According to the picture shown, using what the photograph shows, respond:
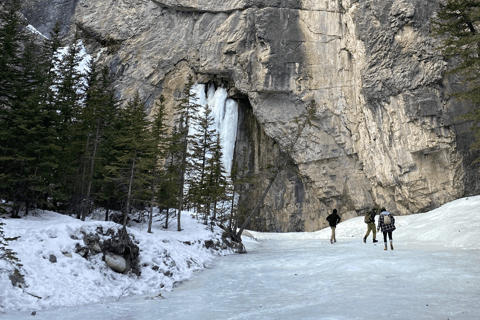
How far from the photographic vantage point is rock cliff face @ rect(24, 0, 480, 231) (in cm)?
2559

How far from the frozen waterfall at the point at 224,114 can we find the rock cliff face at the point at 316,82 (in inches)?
48.5

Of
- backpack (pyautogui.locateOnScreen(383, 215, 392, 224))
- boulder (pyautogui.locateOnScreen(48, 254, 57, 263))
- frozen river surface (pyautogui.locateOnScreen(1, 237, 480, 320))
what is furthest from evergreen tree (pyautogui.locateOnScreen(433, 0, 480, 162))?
boulder (pyautogui.locateOnScreen(48, 254, 57, 263))

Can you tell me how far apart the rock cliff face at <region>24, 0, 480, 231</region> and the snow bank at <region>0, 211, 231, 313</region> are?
51.0 feet

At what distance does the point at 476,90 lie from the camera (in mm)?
13602

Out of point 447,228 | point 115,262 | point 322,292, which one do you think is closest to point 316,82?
point 447,228

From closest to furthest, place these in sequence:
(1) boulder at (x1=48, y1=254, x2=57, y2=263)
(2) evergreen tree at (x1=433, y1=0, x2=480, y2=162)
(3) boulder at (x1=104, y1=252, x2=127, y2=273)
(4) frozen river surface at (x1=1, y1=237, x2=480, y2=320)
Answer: (4) frozen river surface at (x1=1, y1=237, x2=480, y2=320) < (1) boulder at (x1=48, y1=254, x2=57, y2=263) < (3) boulder at (x1=104, y1=252, x2=127, y2=273) < (2) evergreen tree at (x1=433, y1=0, x2=480, y2=162)

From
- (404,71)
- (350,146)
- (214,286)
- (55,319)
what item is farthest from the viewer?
(350,146)

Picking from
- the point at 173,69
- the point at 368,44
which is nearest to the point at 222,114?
the point at 173,69

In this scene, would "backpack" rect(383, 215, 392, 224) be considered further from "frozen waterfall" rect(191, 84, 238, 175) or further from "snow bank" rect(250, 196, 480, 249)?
"frozen waterfall" rect(191, 84, 238, 175)

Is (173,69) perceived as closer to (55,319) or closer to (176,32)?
(176,32)

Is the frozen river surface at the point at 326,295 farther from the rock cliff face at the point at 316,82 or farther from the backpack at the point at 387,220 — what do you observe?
the rock cliff face at the point at 316,82

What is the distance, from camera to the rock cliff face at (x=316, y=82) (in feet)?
84.0

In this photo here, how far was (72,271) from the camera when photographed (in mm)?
8180

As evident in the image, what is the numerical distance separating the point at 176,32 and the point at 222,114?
10.5m
